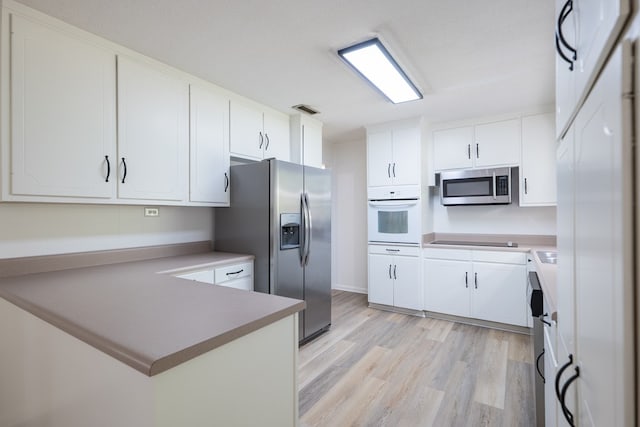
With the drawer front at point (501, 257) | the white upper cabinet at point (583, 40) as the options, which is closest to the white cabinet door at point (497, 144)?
the drawer front at point (501, 257)

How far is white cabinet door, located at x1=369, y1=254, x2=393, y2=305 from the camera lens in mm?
3918

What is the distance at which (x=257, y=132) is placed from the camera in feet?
10.4

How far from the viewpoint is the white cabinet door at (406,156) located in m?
3.73

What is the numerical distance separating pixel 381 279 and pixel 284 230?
5.85 feet

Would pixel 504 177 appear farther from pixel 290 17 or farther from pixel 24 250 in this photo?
pixel 24 250

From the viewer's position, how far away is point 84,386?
97cm

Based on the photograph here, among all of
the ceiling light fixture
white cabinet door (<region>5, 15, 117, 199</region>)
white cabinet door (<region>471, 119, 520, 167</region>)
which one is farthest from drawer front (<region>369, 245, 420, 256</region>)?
white cabinet door (<region>5, 15, 117, 199</region>)

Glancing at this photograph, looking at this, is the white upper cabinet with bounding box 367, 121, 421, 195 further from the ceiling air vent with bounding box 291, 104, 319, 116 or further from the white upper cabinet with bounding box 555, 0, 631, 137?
the white upper cabinet with bounding box 555, 0, 631, 137

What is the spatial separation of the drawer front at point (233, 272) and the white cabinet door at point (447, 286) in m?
2.15

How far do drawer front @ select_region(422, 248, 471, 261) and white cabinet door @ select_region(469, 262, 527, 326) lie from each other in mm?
131

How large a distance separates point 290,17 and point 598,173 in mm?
1781

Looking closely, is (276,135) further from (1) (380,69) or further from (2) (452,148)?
(2) (452,148)

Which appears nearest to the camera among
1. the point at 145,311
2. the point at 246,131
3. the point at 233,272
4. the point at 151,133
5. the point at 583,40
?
the point at 583,40

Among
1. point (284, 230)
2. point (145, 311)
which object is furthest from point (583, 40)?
point (284, 230)
